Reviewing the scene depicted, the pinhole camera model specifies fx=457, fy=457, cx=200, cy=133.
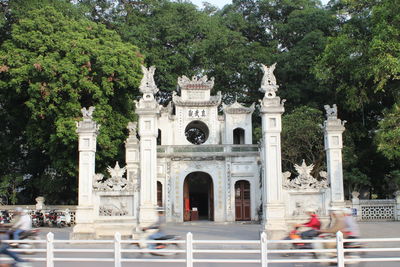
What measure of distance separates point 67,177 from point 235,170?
32.3 feet

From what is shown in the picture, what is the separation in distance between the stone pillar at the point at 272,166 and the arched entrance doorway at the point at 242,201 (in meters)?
10.8

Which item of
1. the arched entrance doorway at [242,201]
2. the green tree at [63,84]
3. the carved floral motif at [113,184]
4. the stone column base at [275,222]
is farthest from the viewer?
the arched entrance doorway at [242,201]

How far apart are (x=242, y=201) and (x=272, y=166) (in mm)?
11317

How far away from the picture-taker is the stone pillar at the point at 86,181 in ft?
50.3

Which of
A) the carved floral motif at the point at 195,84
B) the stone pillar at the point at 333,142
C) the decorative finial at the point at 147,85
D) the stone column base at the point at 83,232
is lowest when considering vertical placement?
the stone column base at the point at 83,232

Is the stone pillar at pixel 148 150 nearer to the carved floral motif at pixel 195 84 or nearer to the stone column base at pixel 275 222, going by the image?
the stone column base at pixel 275 222

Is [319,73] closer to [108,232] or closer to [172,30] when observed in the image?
[172,30]

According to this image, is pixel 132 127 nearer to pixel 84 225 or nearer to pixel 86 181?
pixel 86 181

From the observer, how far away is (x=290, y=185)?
15.6m

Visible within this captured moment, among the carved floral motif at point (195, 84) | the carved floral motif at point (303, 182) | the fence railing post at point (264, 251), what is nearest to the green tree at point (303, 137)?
the carved floral motif at point (195, 84)

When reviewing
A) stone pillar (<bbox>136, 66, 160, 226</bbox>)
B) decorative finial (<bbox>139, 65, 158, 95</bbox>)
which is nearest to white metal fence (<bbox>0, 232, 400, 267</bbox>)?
stone pillar (<bbox>136, 66, 160, 226</bbox>)

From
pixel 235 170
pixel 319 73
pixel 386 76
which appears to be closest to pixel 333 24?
pixel 319 73

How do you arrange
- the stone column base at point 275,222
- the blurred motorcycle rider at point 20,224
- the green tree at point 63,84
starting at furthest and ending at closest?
the green tree at point 63,84 → the stone column base at point 275,222 → the blurred motorcycle rider at point 20,224

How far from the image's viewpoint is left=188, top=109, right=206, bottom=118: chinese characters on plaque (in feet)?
94.4
